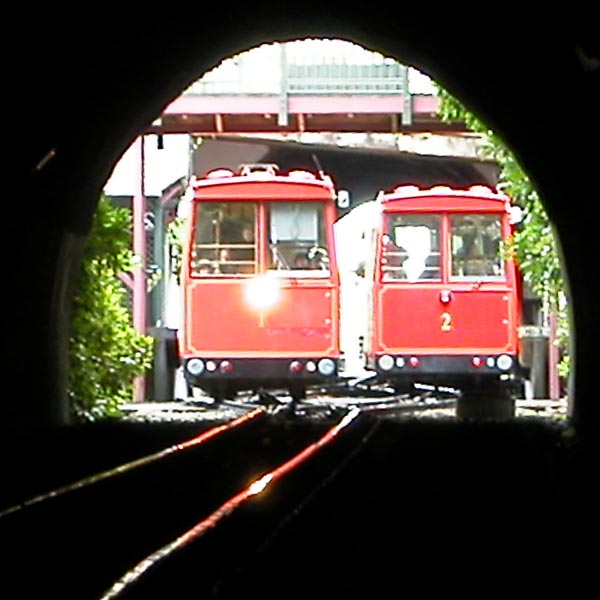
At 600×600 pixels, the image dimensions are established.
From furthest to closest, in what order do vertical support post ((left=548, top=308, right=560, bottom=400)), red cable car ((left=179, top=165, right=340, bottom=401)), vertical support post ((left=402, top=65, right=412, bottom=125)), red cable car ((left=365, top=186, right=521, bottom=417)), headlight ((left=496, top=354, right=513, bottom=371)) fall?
vertical support post ((left=548, top=308, right=560, bottom=400))
vertical support post ((left=402, top=65, right=412, bottom=125))
red cable car ((left=365, top=186, right=521, bottom=417))
headlight ((left=496, top=354, right=513, bottom=371))
red cable car ((left=179, top=165, right=340, bottom=401))

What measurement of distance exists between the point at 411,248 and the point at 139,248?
17.2 feet

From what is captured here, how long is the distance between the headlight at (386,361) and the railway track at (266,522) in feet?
22.0

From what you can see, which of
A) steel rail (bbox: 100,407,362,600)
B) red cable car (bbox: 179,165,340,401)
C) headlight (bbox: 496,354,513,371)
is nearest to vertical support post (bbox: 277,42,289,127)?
red cable car (bbox: 179,165,340,401)

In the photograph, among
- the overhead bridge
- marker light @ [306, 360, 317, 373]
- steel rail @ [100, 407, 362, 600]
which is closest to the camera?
steel rail @ [100, 407, 362, 600]

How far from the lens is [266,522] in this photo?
21.2ft

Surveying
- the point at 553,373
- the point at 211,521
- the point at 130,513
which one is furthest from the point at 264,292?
the point at 211,521

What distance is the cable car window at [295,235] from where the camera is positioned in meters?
17.6

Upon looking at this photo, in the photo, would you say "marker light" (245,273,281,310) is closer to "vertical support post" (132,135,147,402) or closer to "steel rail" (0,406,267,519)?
"steel rail" (0,406,267,519)

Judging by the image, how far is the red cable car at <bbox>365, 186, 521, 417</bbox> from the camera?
18.0 m

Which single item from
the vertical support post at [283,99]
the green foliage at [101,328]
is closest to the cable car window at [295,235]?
the vertical support post at [283,99]

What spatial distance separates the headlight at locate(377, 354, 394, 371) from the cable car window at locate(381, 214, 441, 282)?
0.95 meters

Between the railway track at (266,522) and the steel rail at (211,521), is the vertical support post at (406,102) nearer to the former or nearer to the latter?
the steel rail at (211,521)

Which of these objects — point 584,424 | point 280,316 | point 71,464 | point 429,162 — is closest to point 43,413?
point 71,464

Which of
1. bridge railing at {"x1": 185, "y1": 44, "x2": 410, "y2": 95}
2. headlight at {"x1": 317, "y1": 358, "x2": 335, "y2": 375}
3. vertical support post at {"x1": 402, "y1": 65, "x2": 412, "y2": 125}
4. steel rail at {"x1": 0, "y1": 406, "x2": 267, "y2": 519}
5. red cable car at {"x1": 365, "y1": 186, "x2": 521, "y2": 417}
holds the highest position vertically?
bridge railing at {"x1": 185, "y1": 44, "x2": 410, "y2": 95}
